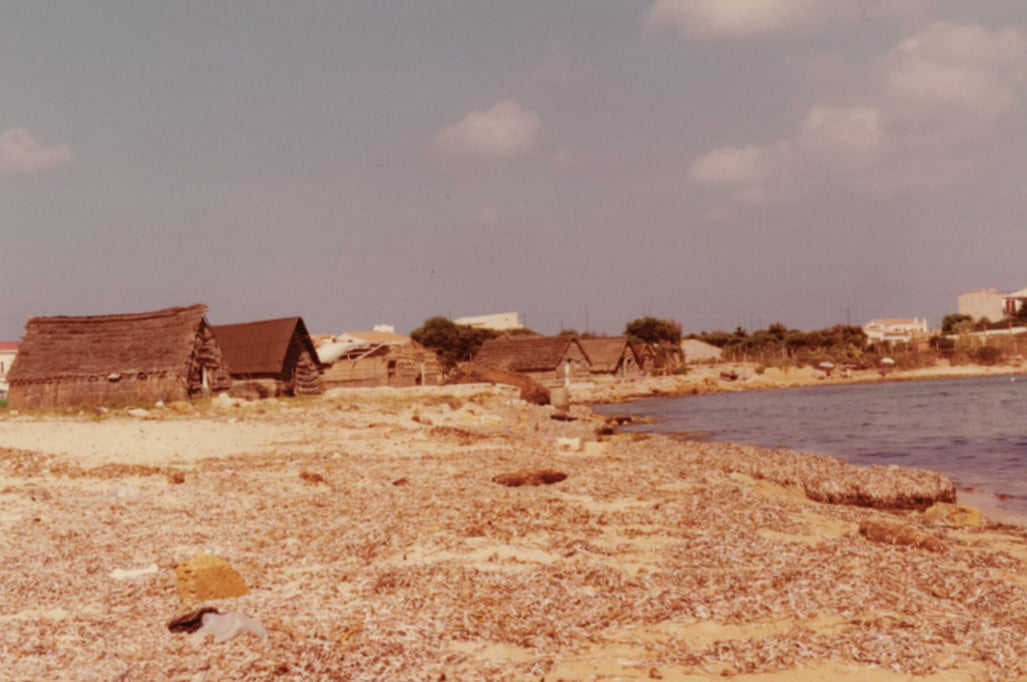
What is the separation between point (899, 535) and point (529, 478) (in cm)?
559

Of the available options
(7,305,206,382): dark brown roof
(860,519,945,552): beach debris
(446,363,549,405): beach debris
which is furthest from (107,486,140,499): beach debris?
(446,363,549,405): beach debris

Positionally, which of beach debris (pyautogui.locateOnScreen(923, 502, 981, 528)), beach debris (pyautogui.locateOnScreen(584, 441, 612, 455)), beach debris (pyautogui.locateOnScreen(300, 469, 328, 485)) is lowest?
beach debris (pyautogui.locateOnScreen(923, 502, 981, 528))

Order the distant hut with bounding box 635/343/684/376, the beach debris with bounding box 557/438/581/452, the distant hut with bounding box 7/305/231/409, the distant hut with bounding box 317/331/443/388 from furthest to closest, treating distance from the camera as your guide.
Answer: the distant hut with bounding box 635/343/684/376, the distant hut with bounding box 317/331/443/388, the distant hut with bounding box 7/305/231/409, the beach debris with bounding box 557/438/581/452

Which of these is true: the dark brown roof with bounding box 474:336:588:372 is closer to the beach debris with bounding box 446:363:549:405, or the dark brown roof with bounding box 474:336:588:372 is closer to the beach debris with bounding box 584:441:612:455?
the beach debris with bounding box 446:363:549:405

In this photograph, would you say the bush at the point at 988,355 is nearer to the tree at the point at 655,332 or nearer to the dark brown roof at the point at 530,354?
the tree at the point at 655,332

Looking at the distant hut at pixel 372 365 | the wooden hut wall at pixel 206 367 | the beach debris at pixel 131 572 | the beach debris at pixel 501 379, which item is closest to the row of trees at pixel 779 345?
the beach debris at pixel 501 379

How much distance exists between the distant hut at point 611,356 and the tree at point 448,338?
12264mm

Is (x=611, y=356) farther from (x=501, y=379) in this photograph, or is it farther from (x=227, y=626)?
(x=227, y=626)

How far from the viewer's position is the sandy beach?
5719 mm

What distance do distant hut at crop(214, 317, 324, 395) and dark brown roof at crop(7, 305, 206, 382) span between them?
3710 mm

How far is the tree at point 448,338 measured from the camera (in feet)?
245

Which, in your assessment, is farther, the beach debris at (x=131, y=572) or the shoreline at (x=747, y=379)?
the shoreline at (x=747, y=379)

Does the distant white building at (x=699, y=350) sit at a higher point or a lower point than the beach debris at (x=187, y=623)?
higher

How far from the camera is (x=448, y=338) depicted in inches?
2960
